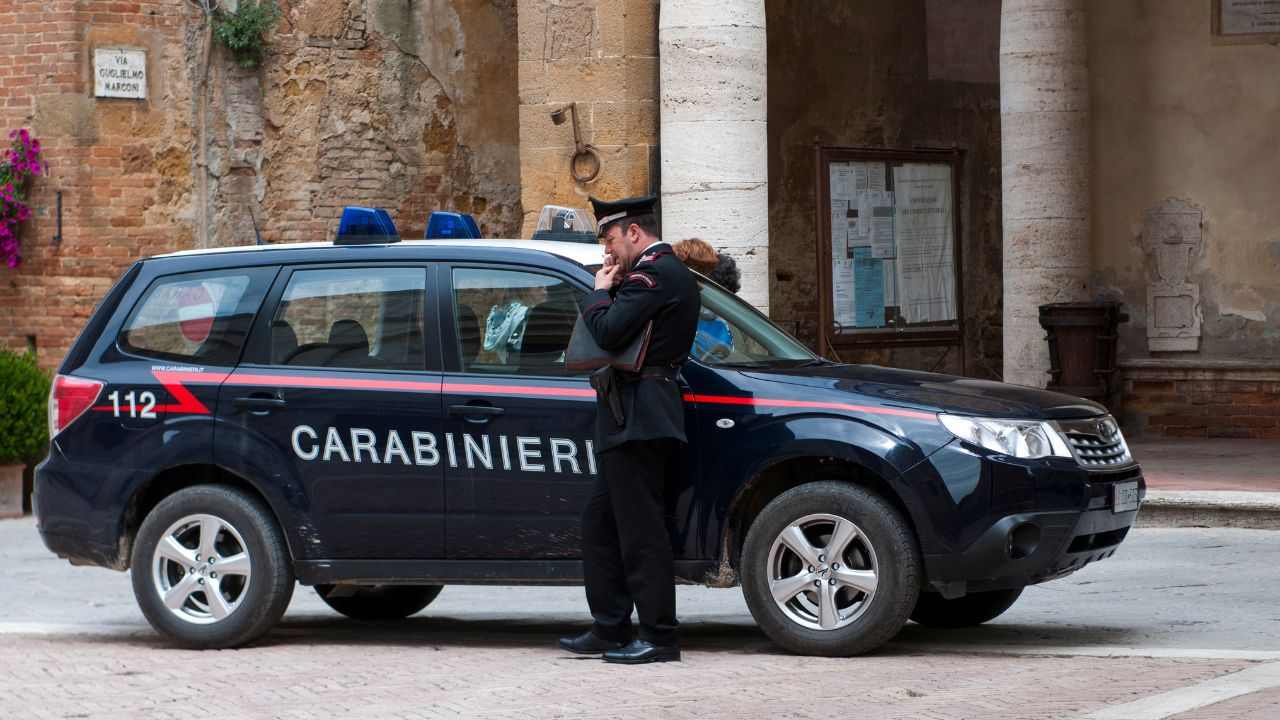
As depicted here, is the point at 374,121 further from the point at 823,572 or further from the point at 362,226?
the point at 823,572

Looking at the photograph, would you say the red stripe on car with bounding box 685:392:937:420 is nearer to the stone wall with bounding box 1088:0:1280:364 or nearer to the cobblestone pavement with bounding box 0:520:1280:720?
the cobblestone pavement with bounding box 0:520:1280:720

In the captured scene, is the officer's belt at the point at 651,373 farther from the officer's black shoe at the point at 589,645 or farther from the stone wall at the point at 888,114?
the stone wall at the point at 888,114

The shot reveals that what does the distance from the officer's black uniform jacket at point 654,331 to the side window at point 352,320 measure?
3.00ft

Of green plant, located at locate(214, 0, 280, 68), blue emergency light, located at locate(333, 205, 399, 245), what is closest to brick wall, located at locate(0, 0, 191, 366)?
green plant, located at locate(214, 0, 280, 68)

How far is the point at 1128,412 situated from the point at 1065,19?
3.53 m

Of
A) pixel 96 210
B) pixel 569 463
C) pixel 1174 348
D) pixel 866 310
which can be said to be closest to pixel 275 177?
pixel 96 210

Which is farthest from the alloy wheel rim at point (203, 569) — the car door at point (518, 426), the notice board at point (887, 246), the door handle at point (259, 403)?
the notice board at point (887, 246)

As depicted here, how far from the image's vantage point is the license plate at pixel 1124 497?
302 inches

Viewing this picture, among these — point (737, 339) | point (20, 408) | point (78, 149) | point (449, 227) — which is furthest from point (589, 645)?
point (78, 149)

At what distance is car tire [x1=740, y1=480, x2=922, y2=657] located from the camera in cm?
743

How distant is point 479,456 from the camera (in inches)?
311

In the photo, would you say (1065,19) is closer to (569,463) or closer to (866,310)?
(866,310)

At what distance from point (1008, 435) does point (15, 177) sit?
10790 mm

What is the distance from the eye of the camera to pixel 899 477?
7.41m
